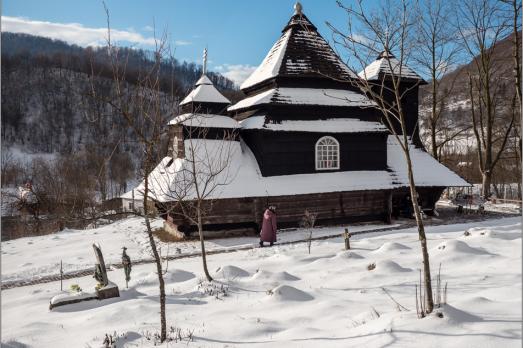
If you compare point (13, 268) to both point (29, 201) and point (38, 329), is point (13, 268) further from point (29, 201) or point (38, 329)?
point (29, 201)

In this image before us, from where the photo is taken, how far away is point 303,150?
16.4 m

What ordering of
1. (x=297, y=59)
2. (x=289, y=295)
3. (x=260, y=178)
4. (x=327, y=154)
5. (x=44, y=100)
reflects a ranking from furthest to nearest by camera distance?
(x=44, y=100), (x=297, y=59), (x=327, y=154), (x=260, y=178), (x=289, y=295)

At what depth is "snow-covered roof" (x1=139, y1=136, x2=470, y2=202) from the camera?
1466 centimetres

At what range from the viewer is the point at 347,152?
56.3 ft

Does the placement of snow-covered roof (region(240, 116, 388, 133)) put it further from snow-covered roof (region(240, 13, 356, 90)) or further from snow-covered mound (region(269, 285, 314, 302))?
snow-covered mound (region(269, 285, 314, 302))

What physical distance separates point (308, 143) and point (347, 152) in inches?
84.5

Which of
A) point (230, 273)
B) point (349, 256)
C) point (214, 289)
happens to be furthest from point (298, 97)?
point (214, 289)

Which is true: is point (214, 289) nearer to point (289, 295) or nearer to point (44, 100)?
point (289, 295)

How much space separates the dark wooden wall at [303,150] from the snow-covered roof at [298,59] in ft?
9.34

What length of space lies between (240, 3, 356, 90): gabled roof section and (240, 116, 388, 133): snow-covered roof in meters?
2.06

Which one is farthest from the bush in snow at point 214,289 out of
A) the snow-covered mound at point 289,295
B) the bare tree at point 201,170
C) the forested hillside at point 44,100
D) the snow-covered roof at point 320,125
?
the forested hillside at point 44,100

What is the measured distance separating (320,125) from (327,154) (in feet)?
4.68

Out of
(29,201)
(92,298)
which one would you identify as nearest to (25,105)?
(29,201)

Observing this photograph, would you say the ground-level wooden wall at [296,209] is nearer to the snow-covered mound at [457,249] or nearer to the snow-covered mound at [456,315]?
the snow-covered mound at [457,249]
